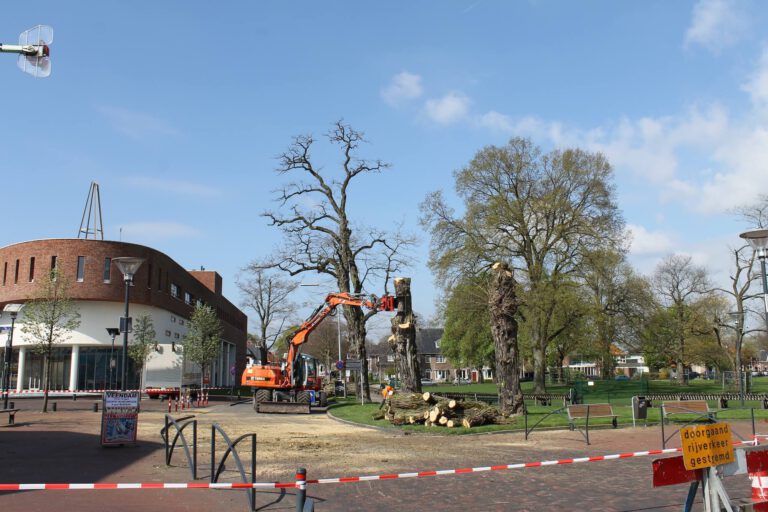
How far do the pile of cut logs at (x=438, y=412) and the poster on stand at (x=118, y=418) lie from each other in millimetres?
8285

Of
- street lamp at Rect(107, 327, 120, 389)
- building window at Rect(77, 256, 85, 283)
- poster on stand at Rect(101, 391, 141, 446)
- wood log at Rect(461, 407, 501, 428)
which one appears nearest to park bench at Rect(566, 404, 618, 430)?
wood log at Rect(461, 407, 501, 428)

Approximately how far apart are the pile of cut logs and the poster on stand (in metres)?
8.29

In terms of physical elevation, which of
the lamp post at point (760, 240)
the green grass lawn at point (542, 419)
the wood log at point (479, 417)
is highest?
the lamp post at point (760, 240)

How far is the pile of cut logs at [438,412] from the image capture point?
62.6ft

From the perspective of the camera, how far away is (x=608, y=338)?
4159cm

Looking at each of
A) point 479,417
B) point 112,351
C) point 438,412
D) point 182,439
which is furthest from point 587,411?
point 112,351

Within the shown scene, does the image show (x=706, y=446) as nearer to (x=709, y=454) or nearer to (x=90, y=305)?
(x=709, y=454)

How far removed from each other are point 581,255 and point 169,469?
2987 cm

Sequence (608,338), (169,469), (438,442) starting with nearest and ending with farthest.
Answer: (169,469) < (438,442) < (608,338)

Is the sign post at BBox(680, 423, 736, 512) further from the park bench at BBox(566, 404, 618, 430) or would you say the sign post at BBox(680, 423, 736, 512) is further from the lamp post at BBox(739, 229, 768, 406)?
the park bench at BBox(566, 404, 618, 430)

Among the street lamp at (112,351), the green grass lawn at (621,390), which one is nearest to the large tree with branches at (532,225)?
the green grass lawn at (621,390)

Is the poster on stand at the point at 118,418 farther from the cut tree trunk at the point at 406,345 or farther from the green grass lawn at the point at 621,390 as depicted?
the green grass lawn at the point at 621,390

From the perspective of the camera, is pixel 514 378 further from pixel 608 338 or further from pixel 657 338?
pixel 657 338

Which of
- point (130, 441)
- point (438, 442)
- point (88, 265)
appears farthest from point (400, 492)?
point (88, 265)
